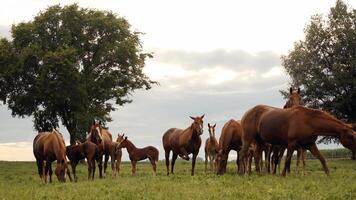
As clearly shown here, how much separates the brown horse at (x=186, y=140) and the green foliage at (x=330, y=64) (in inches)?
1125

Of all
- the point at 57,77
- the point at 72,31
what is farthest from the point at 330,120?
the point at 72,31

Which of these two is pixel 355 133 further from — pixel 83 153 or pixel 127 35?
pixel 127 35

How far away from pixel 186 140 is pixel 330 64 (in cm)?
3415

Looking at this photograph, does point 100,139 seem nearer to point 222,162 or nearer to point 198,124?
point 198,124

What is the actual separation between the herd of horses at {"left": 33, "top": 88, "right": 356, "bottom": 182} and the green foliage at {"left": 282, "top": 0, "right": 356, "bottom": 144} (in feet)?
82.1

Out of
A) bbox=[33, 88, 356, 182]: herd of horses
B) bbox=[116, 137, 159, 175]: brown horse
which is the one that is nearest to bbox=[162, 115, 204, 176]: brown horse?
bbox=[33, 88, 356, 182]: herd of horses

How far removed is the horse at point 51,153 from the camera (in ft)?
71.3

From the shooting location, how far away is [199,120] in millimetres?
23484

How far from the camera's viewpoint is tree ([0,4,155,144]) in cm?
4966

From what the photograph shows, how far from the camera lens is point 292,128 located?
18.2 meters

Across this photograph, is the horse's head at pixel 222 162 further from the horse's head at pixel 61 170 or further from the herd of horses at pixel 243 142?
the horse's head at pixel 61 170

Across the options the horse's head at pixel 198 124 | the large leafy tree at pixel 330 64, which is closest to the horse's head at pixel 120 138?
the horse's head at pixel 198 124

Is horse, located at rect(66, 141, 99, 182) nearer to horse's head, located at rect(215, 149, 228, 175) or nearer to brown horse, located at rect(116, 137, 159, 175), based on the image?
brown horse, located at rect(116, 137, 159, 175)

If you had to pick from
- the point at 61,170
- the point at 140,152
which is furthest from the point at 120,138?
the point at 61,170
